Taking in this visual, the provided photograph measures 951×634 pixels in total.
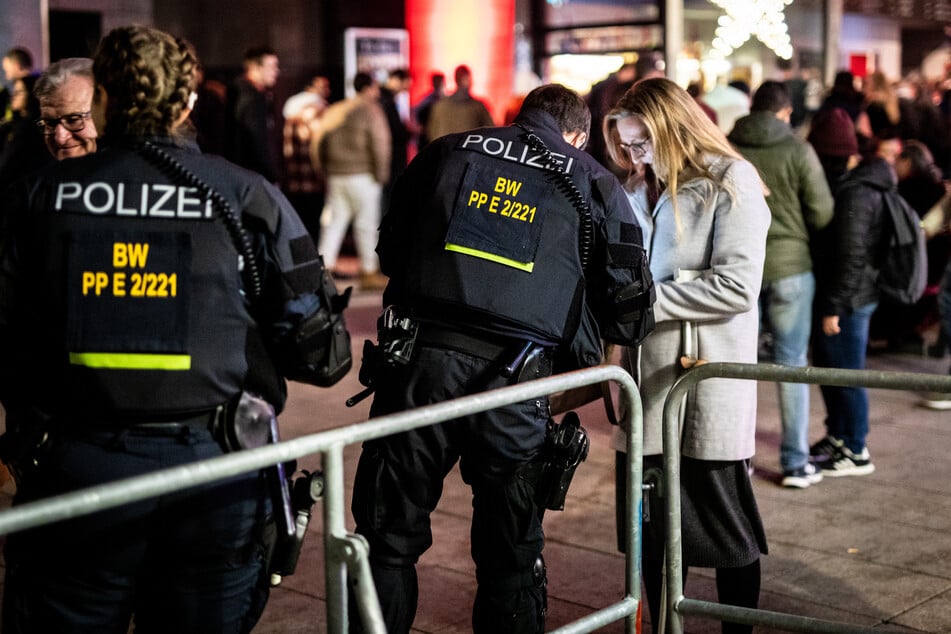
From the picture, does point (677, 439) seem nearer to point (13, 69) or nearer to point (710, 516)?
point (710, 516)

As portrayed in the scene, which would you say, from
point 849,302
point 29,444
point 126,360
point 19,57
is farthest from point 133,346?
point 19,57

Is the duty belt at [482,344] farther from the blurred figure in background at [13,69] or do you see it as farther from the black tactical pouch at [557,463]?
the blurred figure in background at [13,69]

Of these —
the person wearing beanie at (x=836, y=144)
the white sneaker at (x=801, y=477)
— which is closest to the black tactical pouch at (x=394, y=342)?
the white sneaker at (x=801, y=477)

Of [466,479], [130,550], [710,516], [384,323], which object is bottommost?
[710,516]

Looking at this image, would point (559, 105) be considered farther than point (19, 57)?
No

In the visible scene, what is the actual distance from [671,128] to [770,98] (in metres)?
2.52

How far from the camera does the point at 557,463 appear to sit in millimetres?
3758

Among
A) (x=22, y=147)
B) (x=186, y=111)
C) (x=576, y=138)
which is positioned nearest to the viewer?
(x=186, y=111)

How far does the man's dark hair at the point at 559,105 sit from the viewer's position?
395 centimetres

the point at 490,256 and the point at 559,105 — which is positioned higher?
the point at 559,105

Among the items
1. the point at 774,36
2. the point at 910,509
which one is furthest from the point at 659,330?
the point at 774,36

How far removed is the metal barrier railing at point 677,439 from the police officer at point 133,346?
1330 mm

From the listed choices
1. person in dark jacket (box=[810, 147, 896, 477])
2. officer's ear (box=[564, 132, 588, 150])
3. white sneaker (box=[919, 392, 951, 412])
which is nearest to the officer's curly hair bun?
officer's ear (box=[564, 132, 588, 150])

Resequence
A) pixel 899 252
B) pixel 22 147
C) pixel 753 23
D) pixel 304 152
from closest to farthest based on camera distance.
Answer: pixel 899 252 → pixel 22 147 → pixel 753 23 → pixel 304 152
